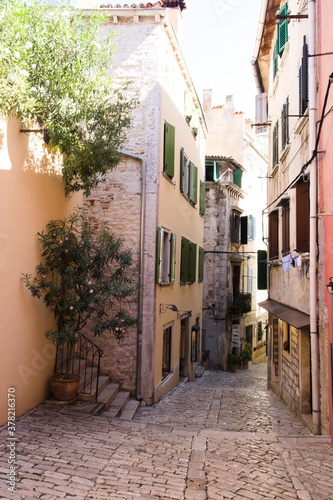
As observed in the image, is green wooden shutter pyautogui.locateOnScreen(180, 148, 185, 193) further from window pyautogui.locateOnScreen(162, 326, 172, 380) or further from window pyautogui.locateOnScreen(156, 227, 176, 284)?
window pyautogui.locateOnScreen(162, 326, 172, 380)

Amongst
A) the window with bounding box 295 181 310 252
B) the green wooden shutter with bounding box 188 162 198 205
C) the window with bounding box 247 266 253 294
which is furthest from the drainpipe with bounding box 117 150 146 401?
the window with bounding box 247 266 253 294

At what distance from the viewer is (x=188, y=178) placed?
16328mm

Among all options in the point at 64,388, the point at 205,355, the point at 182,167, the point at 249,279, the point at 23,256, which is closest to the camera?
the point at 23,256

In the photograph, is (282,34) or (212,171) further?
(212,171)

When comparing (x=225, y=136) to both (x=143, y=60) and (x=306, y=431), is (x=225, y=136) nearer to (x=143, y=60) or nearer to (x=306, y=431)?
(x=143, y=60)

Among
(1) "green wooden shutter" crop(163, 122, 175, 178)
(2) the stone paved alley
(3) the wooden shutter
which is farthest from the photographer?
(3) the wooden shutter

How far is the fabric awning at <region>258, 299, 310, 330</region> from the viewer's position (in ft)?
30.0

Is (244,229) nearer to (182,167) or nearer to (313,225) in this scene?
(182,167)

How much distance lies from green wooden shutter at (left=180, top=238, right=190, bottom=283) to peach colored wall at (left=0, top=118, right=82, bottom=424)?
6659 millimetres

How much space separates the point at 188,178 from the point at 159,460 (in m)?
11.3

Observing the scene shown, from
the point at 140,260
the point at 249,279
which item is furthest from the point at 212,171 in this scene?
the point at 140,260

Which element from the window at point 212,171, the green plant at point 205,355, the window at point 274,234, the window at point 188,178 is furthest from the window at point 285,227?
the window at point 212,171

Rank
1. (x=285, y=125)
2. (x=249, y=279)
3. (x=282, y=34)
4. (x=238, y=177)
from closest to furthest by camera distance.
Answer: (x=285, y=125) → (x=282, y=34) → (x=238, y=177) → (x=249, y=279)

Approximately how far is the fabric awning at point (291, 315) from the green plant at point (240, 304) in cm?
1188
